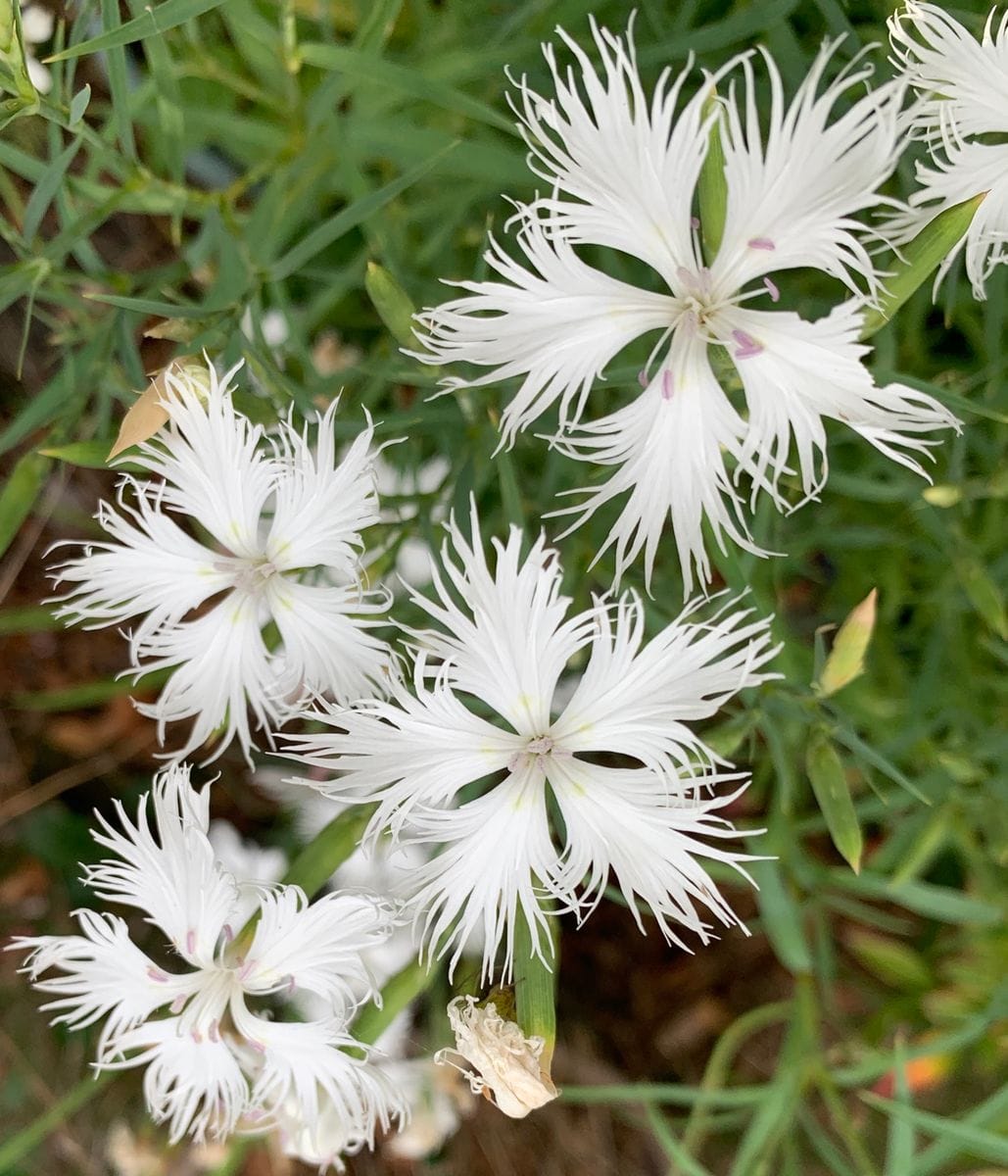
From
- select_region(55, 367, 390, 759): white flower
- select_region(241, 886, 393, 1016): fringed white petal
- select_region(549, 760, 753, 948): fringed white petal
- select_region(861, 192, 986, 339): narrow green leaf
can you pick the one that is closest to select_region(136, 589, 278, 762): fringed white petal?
select_region(55, 367, 390, 759): white flower

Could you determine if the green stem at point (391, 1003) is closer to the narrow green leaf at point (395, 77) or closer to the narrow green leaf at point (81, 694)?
the narrow green leaf at point (81, 694)

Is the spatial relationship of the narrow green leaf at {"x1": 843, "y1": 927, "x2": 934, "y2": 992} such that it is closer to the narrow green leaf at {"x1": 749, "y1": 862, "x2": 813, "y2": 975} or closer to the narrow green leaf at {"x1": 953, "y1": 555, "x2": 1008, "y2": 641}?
the narrow green leaf at {"x1": 749, "y1": 862, "x2": 813, "y2": 975}

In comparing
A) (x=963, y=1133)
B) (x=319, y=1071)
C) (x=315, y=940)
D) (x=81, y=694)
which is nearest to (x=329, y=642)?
(x=315, y=940)

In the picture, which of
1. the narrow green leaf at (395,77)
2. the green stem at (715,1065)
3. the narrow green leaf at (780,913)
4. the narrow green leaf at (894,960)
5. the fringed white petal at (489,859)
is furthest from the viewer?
the narrow green leaf at (894,960)

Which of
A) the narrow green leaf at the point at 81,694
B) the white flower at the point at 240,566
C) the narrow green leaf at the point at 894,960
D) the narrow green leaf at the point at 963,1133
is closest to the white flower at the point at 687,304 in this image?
the white flower at the point at 240,566

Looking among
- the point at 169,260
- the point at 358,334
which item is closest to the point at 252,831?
the point at 358,334
